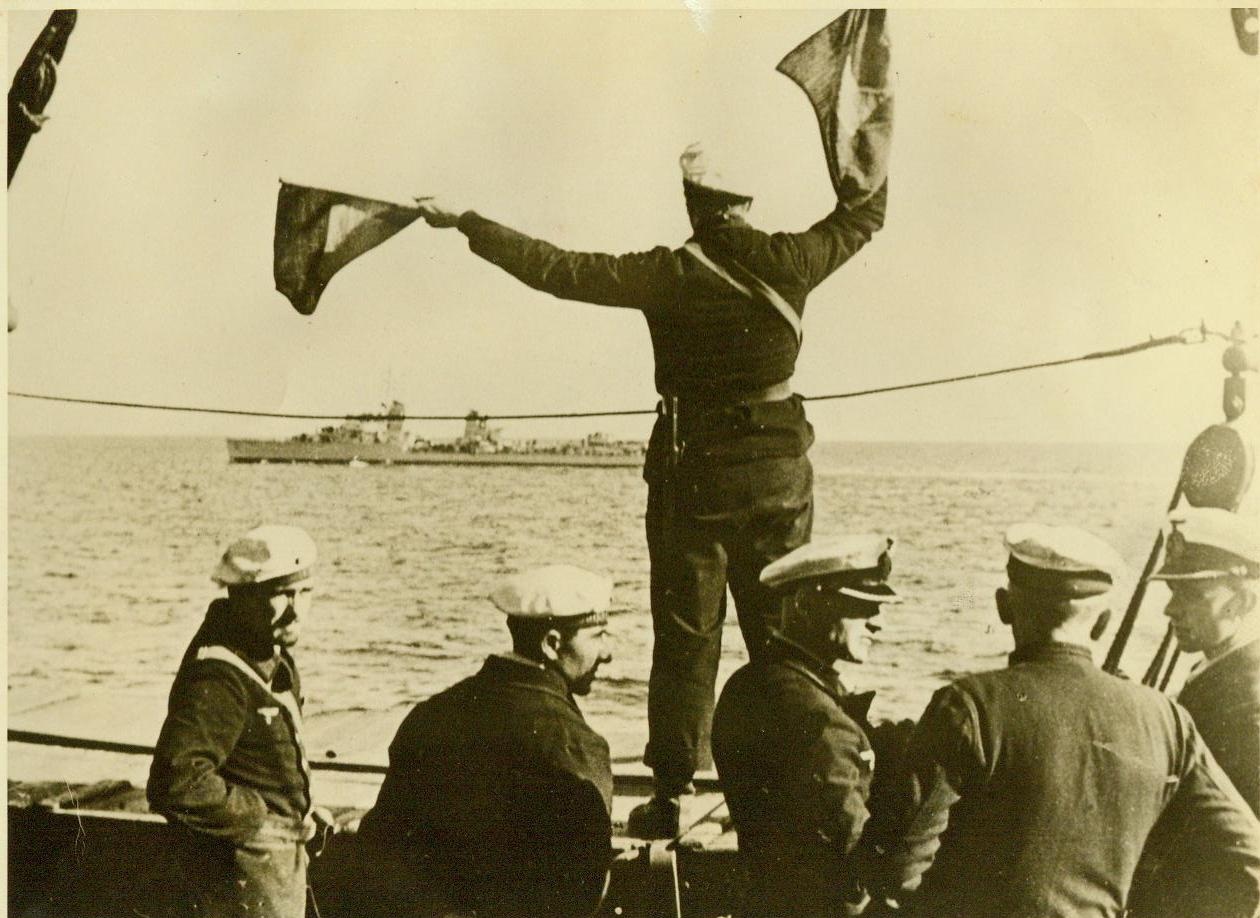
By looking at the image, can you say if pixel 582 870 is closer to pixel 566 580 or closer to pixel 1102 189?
pixel 566 580

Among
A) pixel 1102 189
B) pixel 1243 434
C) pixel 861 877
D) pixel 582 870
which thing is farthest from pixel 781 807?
pixel 1102 189

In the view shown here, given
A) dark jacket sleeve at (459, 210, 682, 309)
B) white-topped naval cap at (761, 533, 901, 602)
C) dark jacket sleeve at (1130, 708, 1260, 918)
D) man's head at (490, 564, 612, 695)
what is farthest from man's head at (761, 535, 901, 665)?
dark jacket sleeve at (459, 210, 682, 309)

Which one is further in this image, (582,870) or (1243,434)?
(1243,434)

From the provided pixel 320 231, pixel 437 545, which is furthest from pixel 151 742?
pixel 320 231

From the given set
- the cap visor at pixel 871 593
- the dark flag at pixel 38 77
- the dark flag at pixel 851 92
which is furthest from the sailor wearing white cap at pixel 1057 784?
the dark flag at pixel 38 77

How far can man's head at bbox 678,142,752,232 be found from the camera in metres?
3.96

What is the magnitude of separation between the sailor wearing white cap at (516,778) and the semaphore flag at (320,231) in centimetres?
138

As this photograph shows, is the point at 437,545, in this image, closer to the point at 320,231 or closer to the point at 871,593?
the point at 320,231

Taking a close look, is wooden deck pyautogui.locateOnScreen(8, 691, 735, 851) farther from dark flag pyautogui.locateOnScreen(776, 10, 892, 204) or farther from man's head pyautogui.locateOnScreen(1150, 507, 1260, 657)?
dark flag pyautogui.locateOnScreen(776, 10, 892, 204)

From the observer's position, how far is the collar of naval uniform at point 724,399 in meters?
3.94

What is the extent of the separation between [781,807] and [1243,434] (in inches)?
77.4

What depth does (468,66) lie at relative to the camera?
426 centimetres

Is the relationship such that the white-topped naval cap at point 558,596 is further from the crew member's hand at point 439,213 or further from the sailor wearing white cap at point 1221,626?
the sailor wearing white cap at point 1221,626

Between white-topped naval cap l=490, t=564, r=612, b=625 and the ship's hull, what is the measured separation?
27.6 inches
